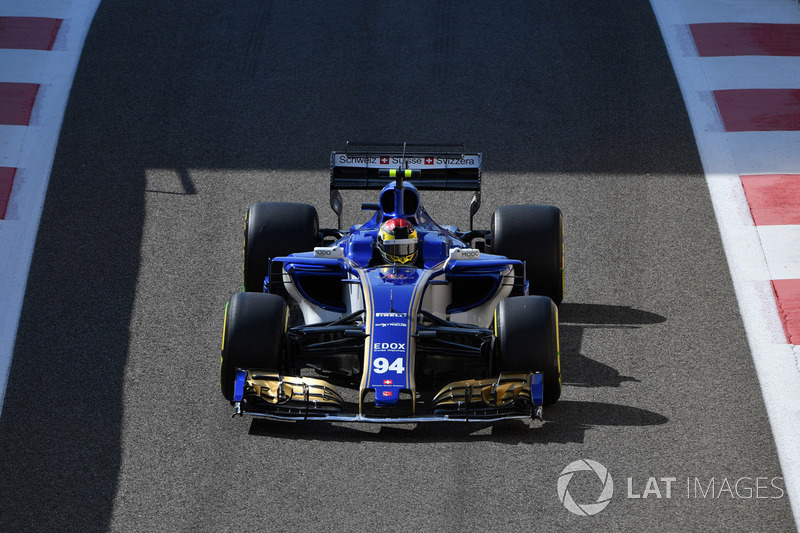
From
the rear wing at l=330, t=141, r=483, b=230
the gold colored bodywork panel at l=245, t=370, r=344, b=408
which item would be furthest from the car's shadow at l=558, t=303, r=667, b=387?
the gold colored bodywork panel at l=245, t=370, r=344, b=408

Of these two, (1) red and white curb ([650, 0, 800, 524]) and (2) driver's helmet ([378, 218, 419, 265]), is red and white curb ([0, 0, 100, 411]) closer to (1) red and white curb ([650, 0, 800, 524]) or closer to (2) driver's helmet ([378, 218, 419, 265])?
(2) driver's helmet ([378, 218, 419, 265])

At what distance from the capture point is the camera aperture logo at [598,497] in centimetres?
907

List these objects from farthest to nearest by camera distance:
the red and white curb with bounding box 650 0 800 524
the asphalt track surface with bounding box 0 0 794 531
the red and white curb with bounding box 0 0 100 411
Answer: the red and white curb with bounding box 0 0 100 411
the red and white curb with bounding box 650 0 800 524
the asphalt track surface with bounding box 0 0 794 531

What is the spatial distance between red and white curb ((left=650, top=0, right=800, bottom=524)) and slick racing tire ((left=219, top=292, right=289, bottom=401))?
4175mm

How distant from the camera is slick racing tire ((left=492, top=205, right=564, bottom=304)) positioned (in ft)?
38.2

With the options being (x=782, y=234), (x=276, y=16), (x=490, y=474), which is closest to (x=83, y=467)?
(x=490, y=474)

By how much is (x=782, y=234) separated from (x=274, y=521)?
6986mm

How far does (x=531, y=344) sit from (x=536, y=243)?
1972mm

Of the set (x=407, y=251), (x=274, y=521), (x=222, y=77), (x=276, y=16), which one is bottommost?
(x=274, y=521)

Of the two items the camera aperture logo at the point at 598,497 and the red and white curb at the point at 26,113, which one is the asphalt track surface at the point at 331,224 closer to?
the camera aperture logo at the point at 598,497

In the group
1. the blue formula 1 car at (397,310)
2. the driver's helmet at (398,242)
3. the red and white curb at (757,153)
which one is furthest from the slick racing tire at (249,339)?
the red and white curb at (757,153)

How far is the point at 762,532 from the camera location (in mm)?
8867

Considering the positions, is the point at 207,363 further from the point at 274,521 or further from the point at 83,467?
the point at 274,521

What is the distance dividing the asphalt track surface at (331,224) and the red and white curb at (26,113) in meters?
0.18
